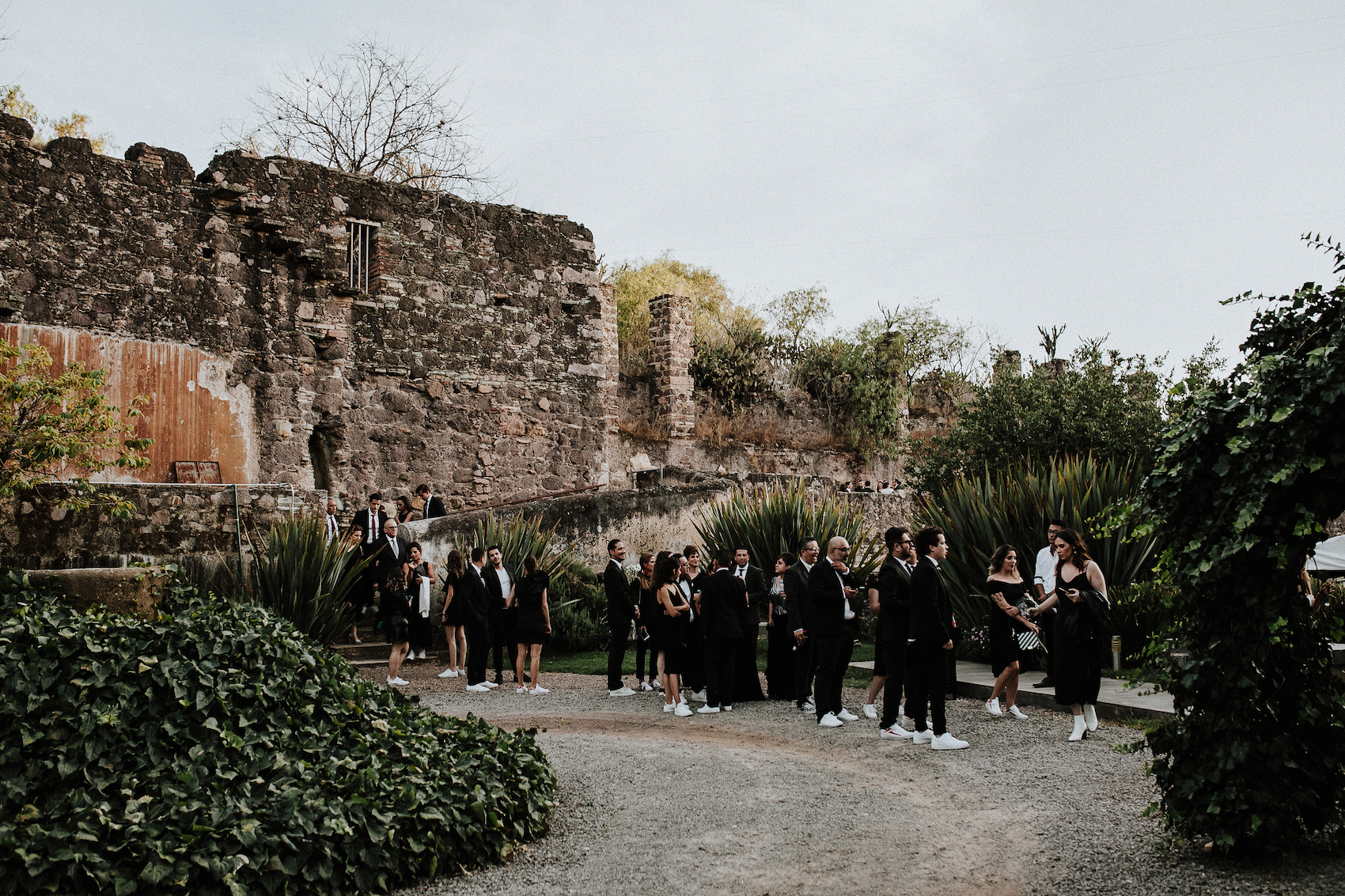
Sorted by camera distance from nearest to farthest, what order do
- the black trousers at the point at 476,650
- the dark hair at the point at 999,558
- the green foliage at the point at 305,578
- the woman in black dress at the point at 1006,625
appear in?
the woman in black dress at the point at 1006,625
the dark hair at the point at 999,558
the black trousers at the point at 476,650
the green foliage at the point at 305,578

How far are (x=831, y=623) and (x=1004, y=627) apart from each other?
160cm

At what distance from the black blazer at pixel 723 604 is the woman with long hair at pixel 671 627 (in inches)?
14.7

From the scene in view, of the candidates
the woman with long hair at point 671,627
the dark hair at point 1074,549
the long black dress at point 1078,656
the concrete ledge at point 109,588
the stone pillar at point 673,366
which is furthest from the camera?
the stone pillar at point 673,366

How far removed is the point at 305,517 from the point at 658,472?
804cm

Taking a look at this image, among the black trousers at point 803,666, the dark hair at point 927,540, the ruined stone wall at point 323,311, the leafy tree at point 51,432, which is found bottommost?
the black trousers at point 803,666

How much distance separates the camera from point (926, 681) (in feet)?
26.2

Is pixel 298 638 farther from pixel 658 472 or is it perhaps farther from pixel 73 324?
pixel 658 472

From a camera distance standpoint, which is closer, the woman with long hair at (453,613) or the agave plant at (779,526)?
the woman with long hair at (453,613)

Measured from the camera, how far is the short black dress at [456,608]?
1094cm

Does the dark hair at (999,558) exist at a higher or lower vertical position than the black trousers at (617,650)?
higher

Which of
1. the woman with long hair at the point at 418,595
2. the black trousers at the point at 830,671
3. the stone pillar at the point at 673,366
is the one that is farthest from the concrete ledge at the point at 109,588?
the stone pillar at the point at 673,366

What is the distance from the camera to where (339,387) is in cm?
1581

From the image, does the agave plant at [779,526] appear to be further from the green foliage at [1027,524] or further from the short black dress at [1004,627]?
the short black dress at [1004,627]

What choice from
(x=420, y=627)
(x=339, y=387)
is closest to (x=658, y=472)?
(x=339, y=387)
